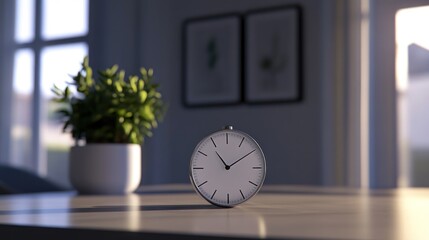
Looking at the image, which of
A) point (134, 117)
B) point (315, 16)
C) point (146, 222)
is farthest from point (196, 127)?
Answer: point (146, 222)

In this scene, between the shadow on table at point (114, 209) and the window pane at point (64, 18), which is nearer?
the shadow on table at point (114, 209)

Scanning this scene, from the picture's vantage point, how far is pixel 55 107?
649 centimetres

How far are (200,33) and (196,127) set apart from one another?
2.33 feet

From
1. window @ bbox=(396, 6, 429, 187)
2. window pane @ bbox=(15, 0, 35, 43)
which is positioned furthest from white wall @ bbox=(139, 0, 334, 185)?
window pane @ bbox=(15, 0, 35, 43)

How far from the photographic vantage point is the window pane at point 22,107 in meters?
6.65

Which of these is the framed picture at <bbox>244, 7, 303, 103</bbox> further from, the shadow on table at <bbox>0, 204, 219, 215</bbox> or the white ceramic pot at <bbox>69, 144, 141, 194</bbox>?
the shadow on table at <bbox>0, 204, 219, 215</bbox>

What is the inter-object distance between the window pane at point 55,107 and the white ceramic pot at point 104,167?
4.36 metres

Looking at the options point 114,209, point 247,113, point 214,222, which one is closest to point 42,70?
point 247,113

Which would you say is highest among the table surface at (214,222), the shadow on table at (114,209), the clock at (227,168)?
the clock at (227,168)

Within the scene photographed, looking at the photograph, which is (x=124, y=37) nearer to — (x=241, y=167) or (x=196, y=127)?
(x=196, y=127)

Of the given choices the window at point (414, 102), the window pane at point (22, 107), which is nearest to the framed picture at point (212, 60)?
the window at point (414, 102)

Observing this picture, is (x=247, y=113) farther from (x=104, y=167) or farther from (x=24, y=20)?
(x=104, y=167)

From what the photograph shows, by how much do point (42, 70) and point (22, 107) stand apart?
407 mm

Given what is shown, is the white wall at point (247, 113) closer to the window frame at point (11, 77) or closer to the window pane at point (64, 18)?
the window pane at point (64, 18)
